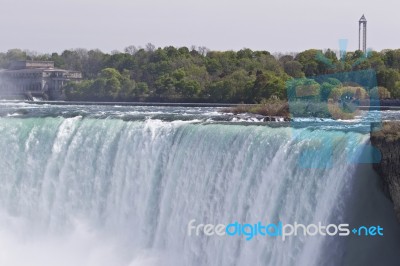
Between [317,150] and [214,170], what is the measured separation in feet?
12.0

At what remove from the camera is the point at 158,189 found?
80.5 feet

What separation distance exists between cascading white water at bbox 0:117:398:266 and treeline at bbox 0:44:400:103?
16655mm

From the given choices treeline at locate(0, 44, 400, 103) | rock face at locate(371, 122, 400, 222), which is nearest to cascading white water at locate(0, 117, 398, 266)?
rock face at locate(371, 122, 400, 222)

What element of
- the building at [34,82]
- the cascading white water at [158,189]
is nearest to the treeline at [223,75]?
the building at [34,82]

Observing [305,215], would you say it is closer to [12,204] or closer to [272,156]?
[272,156]

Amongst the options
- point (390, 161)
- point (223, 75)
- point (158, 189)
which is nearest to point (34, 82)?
point (223, 75)

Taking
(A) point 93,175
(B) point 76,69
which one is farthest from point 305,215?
(B) point 76,69

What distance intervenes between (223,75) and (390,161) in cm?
5211

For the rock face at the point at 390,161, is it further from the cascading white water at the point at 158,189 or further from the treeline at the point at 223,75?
the treeline at the point at 223,75

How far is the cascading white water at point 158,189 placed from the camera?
19.8 m

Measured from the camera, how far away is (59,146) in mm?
28484

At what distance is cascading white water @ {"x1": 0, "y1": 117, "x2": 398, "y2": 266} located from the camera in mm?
19797

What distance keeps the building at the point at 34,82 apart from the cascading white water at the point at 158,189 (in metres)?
47.6

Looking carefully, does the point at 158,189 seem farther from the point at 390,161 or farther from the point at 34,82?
the point at 34,82
